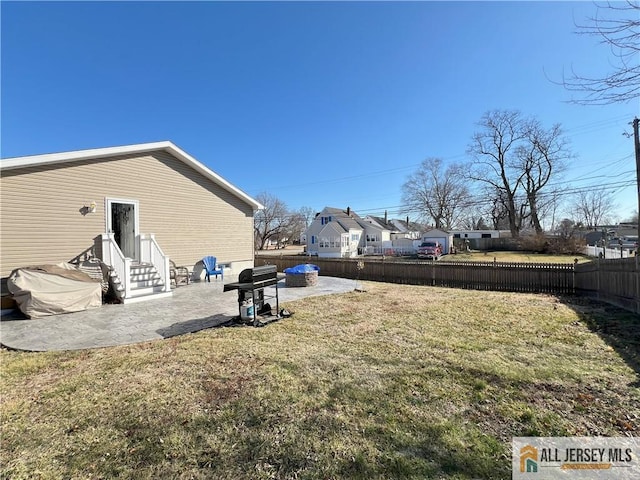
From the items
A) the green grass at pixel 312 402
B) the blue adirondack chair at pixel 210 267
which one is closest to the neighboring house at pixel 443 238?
the blue adirondack chair at pixel 210 267

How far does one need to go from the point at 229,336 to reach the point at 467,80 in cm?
1126

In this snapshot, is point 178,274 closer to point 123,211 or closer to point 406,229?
point 123,211

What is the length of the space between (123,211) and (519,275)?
14.2 meters

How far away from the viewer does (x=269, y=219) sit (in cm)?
4516

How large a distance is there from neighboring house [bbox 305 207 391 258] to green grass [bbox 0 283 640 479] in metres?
28.6

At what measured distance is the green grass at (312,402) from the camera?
6.95 feet

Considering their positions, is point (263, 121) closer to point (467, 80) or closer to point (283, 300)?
point (467, 80)

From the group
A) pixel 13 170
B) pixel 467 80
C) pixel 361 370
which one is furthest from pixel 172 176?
pixel 467 80

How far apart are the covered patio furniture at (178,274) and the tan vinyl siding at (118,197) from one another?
240 mm

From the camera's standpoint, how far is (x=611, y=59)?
3.18m

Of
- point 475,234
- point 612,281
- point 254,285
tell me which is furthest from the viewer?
point 475,234

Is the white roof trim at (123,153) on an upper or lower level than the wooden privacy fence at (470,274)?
upper

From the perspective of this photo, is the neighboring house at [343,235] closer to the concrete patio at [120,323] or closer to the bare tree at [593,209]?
the concrete patio at [120,323]

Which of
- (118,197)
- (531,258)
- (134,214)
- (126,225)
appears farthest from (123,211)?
(531,258)
